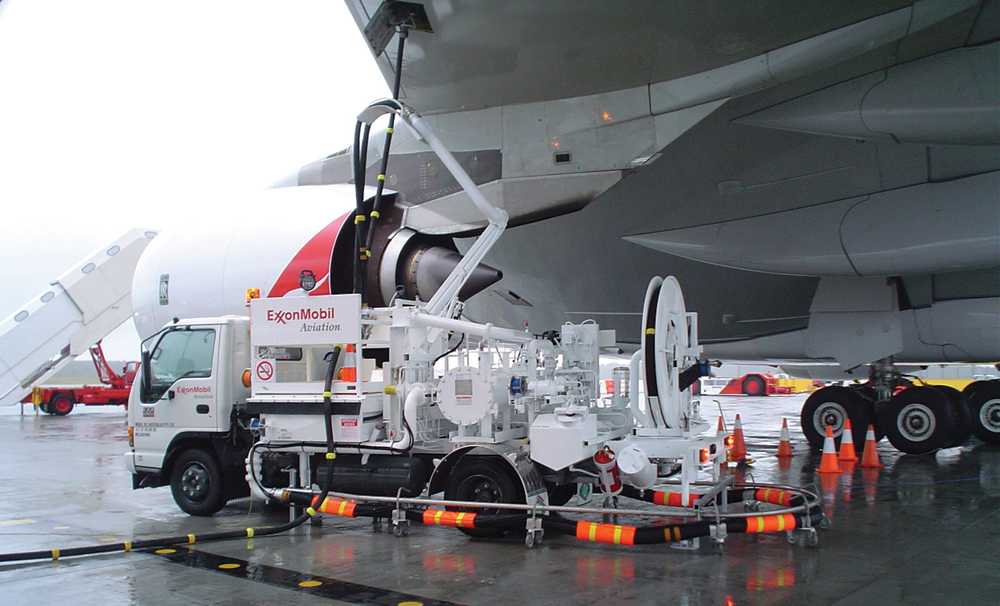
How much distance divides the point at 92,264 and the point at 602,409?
22289 mm

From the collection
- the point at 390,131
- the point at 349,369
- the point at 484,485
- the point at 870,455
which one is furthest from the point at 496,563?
the point at 870,455

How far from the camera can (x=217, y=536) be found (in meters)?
6.49

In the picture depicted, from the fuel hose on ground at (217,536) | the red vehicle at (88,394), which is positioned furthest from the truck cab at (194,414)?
the red vehicle at (88,394)

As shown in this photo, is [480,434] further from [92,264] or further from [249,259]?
[92,264]

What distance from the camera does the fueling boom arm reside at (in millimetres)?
23531

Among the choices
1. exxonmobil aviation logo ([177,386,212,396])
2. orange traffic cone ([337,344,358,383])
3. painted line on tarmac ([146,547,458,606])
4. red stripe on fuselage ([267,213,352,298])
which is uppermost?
red stripe on fuselage ([267,213,352,298])

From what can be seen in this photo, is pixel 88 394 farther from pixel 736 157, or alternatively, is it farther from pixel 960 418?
pixel 960 418

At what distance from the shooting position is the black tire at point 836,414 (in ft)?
39.3

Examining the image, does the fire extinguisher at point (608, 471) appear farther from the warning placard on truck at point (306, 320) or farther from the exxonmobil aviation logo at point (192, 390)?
the exxonmobil aviation logo at point (192, 390)

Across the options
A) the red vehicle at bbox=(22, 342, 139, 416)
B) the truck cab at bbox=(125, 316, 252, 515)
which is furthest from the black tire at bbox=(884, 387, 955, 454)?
the red vehicle at bbox=(22, 342, 139, 416)

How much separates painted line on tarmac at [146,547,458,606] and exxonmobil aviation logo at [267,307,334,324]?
6.81 ft

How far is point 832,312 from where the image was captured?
431 inches

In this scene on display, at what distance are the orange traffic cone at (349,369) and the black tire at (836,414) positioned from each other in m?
8.11

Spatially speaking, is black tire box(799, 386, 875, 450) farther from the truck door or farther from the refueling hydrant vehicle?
the truck door
